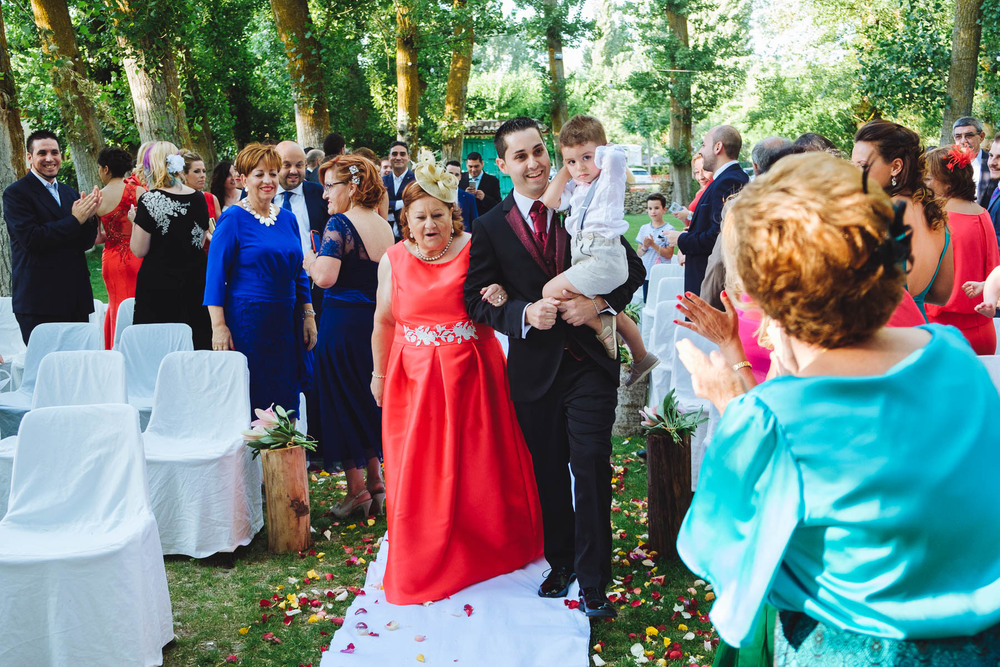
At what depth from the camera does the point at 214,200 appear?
6750 mm

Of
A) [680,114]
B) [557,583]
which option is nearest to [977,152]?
[557,583]

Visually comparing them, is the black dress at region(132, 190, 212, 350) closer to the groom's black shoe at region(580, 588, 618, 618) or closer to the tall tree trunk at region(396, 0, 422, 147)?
the groom's black shoe at region(580, 588, 618, 618)

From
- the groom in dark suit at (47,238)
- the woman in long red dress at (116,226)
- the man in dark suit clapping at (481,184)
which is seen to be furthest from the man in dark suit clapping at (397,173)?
the groom in dark suit at (47,238)

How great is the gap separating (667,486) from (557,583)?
806 mm

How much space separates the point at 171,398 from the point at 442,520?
199 cm

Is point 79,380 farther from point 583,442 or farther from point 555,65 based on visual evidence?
point 555,65

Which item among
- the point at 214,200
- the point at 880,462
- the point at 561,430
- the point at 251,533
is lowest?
the point at 251,533

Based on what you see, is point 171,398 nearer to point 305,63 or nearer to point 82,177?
point 305,63

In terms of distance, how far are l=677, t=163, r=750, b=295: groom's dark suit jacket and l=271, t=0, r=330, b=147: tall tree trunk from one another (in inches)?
287

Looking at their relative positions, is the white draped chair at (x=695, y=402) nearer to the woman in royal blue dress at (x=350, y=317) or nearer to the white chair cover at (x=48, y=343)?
the woman in royal blue dress at (x=350, y=317)

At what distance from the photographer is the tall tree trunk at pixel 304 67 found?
37.3ft

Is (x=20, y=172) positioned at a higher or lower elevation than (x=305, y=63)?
lower

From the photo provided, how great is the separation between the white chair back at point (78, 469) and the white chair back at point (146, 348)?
2235 mm

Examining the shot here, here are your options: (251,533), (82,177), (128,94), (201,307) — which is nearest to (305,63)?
(128,94)
